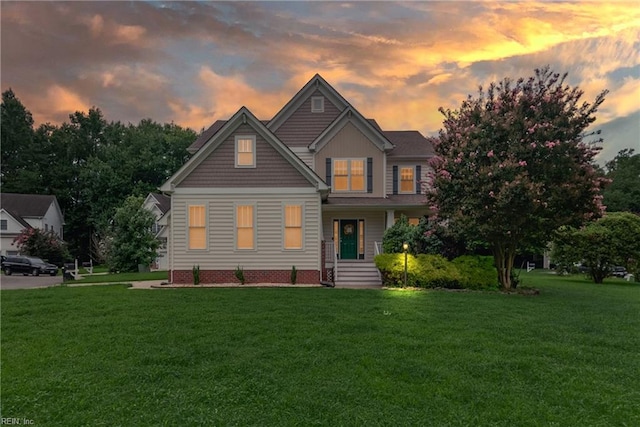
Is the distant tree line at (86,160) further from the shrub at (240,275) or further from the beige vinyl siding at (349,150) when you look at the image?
the shrub at (240,275)

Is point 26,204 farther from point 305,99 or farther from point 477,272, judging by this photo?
point 477,272

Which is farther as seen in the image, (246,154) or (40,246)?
(40,246)

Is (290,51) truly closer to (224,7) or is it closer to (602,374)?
(224,7)

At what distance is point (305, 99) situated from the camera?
1933cm

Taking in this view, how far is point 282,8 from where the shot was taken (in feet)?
44.5

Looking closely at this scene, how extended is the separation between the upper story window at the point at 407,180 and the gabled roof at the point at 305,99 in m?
4.52

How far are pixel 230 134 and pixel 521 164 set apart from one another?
34.5 feet

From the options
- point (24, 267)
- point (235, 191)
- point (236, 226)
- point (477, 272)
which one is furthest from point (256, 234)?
point (24, 267)

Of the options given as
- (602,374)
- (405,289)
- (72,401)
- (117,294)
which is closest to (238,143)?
(117,294)

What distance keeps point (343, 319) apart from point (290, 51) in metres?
14.0

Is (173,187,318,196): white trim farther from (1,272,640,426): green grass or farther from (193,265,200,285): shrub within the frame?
(1,272,640,426): green grass

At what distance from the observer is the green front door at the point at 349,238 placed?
62.5ft

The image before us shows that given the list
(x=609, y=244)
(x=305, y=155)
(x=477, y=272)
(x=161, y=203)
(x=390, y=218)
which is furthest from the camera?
(x=161, y=203)

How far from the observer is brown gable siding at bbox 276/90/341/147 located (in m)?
19.0
